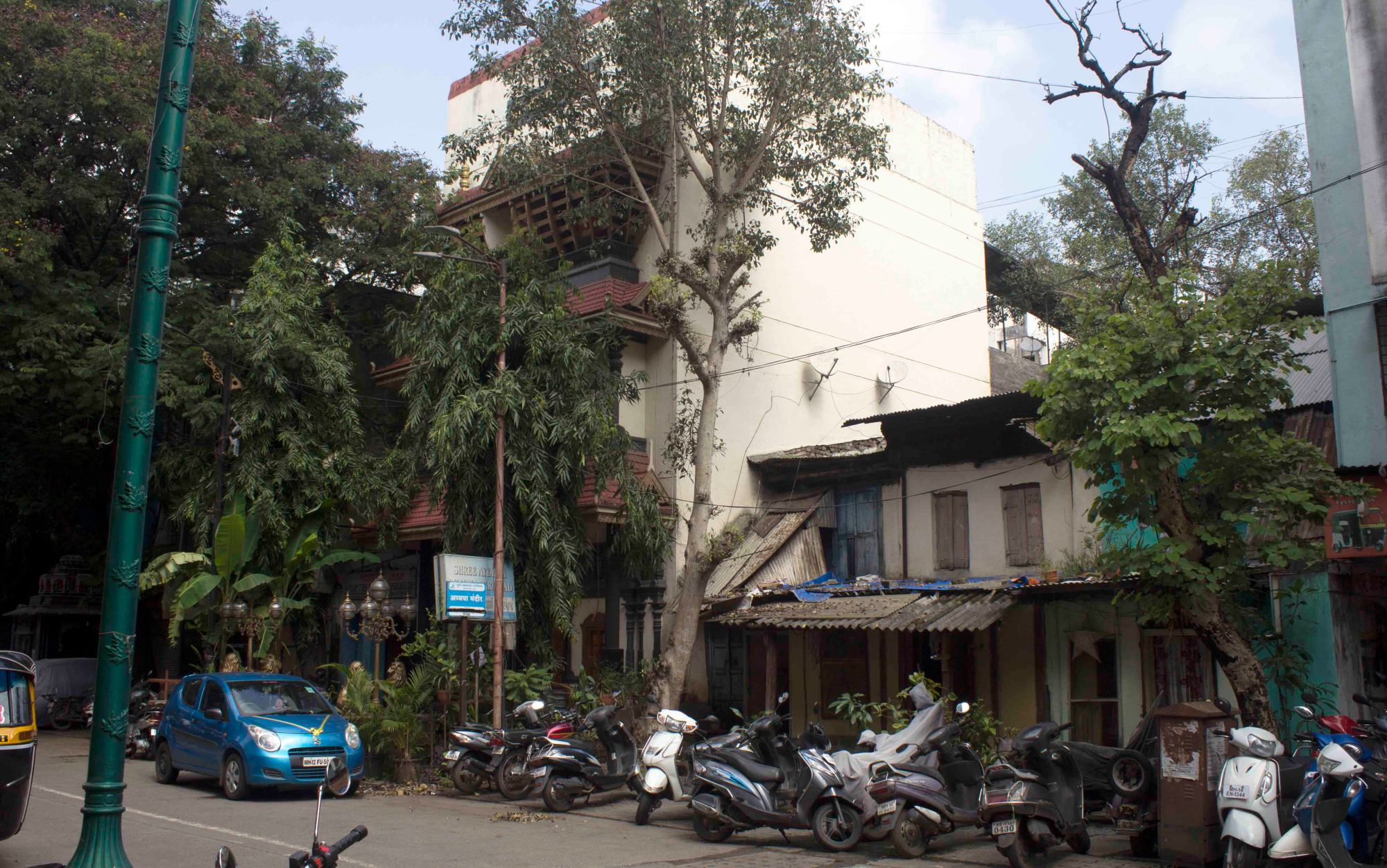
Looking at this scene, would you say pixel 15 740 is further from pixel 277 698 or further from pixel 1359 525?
pixel 1359 525

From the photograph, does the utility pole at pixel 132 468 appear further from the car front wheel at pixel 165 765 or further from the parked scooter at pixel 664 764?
the car front wheel at pixel 165 765

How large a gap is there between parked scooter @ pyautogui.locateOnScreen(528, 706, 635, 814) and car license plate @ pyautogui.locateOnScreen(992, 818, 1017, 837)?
4.78 m

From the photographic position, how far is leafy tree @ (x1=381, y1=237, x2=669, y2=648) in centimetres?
1742

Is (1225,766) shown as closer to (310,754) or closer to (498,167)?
(310,754)

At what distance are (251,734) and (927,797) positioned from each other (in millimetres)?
8904

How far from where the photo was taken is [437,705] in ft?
56.4

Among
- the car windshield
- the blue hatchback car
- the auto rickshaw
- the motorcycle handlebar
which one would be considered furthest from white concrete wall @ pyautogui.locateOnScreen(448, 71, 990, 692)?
the motorcycle handlebar

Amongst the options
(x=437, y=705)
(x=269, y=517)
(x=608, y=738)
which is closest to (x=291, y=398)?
(x=269, y=517)

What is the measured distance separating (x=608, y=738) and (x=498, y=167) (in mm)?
10647

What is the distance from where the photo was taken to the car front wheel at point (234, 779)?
14.1m

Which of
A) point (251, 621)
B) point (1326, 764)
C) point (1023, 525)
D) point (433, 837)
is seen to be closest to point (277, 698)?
point (433, 837)

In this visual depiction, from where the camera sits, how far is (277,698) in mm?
15484

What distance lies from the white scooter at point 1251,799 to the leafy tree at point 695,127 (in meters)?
8.80

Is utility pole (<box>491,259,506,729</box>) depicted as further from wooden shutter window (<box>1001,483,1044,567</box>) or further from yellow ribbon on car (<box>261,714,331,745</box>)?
wooden shutter window (<box>1001,483,1044,567</box>)
